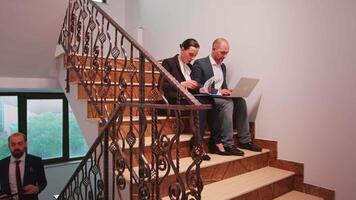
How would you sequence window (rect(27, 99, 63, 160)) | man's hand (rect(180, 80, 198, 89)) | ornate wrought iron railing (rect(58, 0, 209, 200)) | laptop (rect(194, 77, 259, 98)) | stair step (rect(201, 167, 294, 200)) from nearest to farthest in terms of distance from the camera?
ornate wrought iron railing (rect(58, 0, 209, 200))
stair step (rect(201, 167, 294, 200))
man's hand (rect(180, 80, 198, 89))
laptop (rect(194, 77, 259, 98))
window (rect(27, 99, 63, 160))

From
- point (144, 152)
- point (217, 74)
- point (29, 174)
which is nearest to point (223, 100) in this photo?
point (217, 74)

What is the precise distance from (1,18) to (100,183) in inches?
77.9

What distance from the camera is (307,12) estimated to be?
3029mm

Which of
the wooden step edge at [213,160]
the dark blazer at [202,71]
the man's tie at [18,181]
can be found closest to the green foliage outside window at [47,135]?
the man's tie at [18,181]

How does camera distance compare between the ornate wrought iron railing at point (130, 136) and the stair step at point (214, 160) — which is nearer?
the ornate wrought iron railing at point (130, 136)

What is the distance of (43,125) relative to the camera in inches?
245

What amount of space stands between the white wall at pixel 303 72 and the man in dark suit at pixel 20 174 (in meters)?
2.52

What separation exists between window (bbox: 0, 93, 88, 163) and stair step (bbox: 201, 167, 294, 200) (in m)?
4.14

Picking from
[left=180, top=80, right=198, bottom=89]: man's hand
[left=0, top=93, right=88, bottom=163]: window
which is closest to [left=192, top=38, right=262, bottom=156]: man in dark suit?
[left=180, top=80, right=198, bottom=89]: man's hand

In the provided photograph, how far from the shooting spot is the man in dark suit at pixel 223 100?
9.93ft

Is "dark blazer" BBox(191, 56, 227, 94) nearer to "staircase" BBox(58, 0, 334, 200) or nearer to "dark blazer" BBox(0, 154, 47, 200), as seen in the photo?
"staircase" BBox(58, 0, 334, 200)

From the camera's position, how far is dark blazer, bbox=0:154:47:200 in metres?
3.27

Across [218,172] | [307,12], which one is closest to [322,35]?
[307,12]

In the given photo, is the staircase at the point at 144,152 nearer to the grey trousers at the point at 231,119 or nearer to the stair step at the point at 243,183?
the stair step at the point at 243,183
